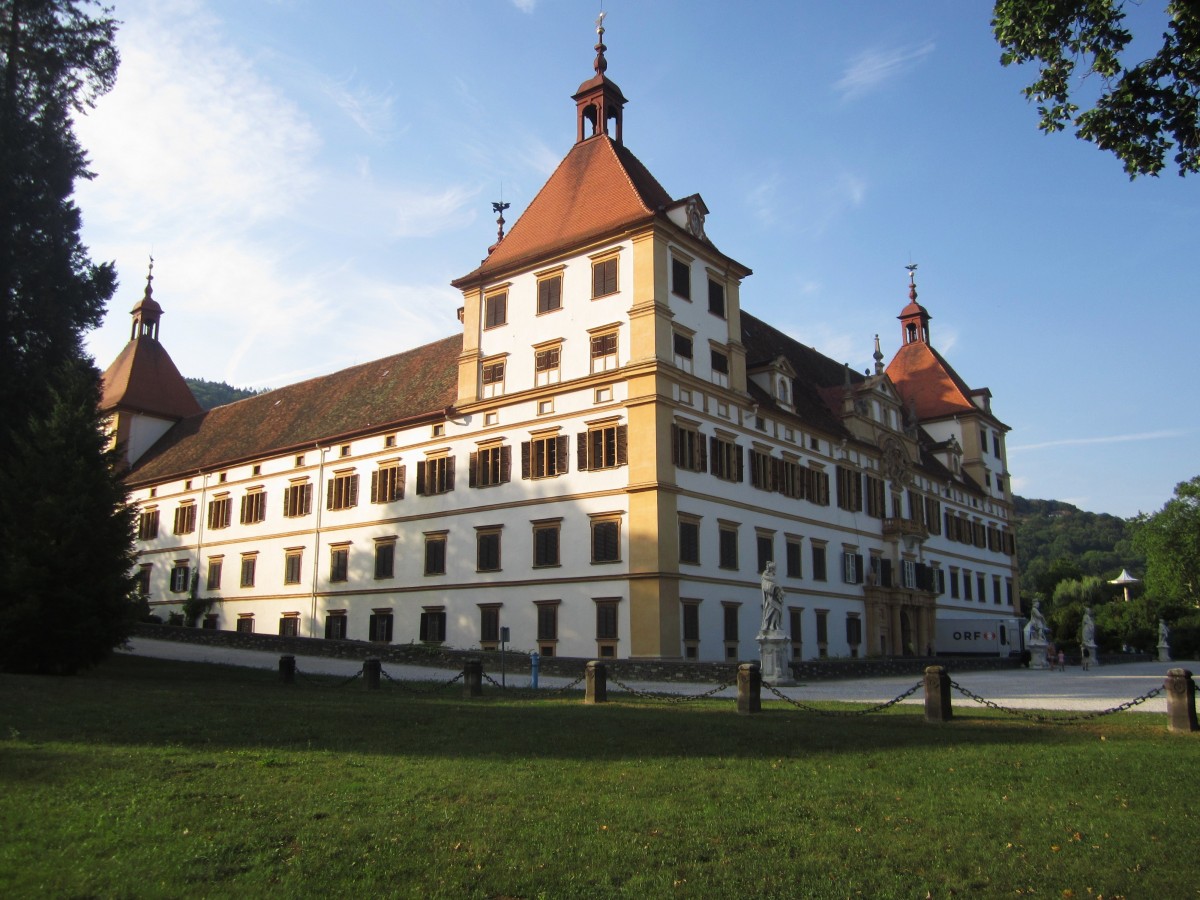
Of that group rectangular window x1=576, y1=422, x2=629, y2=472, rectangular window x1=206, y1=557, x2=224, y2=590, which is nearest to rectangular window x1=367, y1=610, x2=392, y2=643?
rectangular window x1=576, y1=422, x2=629, y2=472

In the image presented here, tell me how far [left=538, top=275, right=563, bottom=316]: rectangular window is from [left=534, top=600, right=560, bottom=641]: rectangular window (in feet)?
35.7

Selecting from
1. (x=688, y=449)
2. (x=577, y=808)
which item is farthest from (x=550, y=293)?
(x=577, y=808)

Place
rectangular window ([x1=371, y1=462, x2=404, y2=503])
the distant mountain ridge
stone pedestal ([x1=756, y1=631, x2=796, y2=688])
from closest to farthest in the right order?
stone pedestal ([x1=756, y1=631, x2=796, y2=688])
rectangular window ([x1=371, y1=462, x2=404, y2=503])
the distant mountain ridge

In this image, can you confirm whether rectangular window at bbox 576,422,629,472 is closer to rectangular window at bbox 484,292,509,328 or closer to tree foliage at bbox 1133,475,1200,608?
rectangular window at bbox 484,292,509,328

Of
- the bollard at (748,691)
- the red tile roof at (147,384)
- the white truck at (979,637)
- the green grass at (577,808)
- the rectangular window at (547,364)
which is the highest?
the red tile roof at (147,384)

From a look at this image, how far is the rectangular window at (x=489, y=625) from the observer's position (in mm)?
36688

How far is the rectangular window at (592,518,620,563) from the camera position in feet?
111

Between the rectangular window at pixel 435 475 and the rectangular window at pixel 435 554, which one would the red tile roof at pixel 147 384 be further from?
the rectangular window at pixel 435 554

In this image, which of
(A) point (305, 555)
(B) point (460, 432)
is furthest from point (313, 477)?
(B) point (460, 432)

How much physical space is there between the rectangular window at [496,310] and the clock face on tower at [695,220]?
7610mm

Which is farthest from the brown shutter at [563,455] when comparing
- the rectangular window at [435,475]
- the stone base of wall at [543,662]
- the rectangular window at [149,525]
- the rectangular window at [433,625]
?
the rectangular window at [149,525]

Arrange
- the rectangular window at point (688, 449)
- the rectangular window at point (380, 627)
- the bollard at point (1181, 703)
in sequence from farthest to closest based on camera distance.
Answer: the rectangular window at point (380, 627) < the rectangular window at point (688, 449) < the bollard at point (1181, 703)

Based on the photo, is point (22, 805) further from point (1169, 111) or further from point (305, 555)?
point (305, 555)

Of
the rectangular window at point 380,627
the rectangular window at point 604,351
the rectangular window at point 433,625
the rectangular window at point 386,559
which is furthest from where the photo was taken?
the rectangular window at point 386,559
